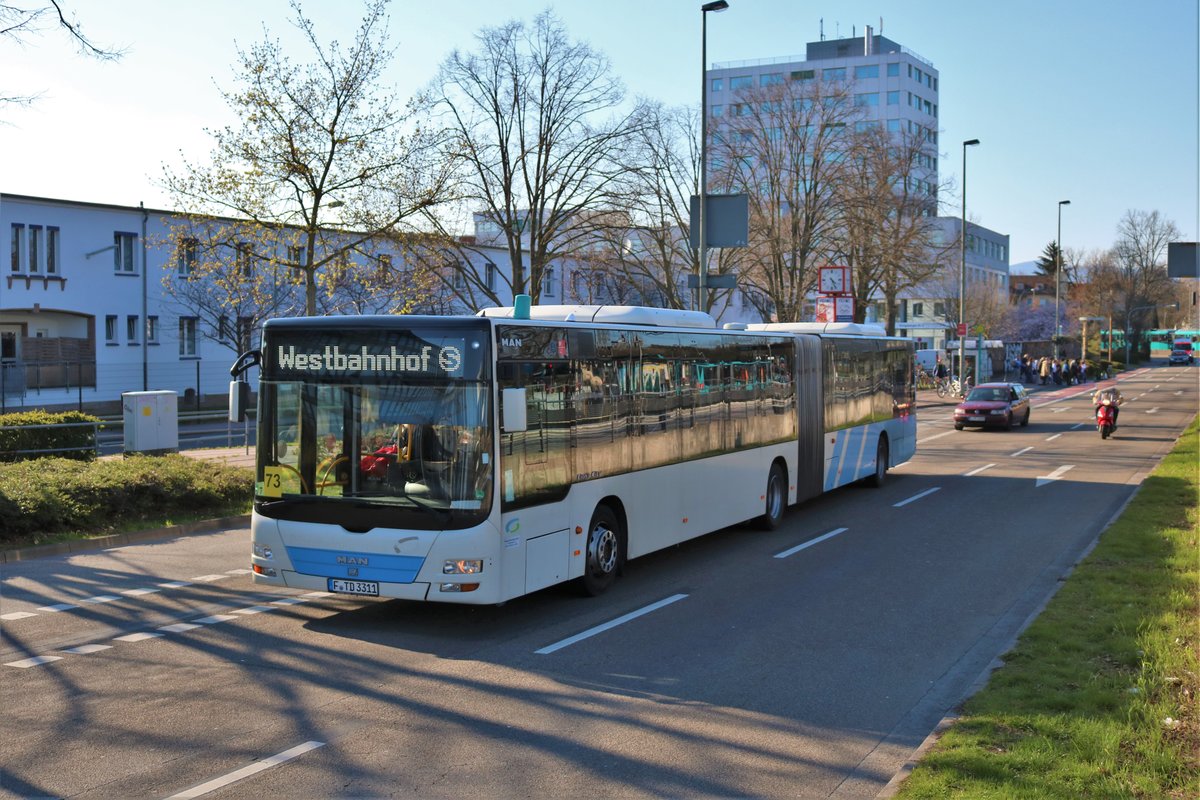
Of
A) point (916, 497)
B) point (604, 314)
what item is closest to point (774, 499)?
point (916, 497)

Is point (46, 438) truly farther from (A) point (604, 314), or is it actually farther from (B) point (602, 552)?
(B) point (602, 552)

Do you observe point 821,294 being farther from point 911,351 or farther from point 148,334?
point 148,334

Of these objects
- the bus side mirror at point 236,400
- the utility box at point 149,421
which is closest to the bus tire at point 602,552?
the bus side mirror at point 236,400

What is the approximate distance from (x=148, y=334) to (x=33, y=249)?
5.93m

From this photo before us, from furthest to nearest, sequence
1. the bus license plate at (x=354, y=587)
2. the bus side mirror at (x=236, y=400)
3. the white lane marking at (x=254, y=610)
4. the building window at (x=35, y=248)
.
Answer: the building window at (x=35, y=248) < the white lane marking at (x=254, y=610) < the bus side mirror at (x=236, y=400) < the bus license plate at (x=354, y=587)

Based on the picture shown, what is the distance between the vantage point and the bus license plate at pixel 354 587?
32.8 ft

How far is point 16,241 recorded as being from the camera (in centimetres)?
4484

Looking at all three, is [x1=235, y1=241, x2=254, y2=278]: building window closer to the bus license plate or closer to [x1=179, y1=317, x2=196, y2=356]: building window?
the bus license plate

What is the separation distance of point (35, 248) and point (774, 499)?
38.8 meters

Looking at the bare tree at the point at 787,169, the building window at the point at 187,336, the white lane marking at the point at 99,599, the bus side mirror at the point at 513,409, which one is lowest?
the white lane marking at the point at 99,599

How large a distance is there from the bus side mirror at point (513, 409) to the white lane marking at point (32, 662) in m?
4.08

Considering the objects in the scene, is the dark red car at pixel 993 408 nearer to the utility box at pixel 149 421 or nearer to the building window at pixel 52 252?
the utility box at pixel 149 421

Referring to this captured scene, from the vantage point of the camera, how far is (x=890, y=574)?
516 inches

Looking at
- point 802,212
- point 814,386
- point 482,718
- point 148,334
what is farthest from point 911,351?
point 148,334
